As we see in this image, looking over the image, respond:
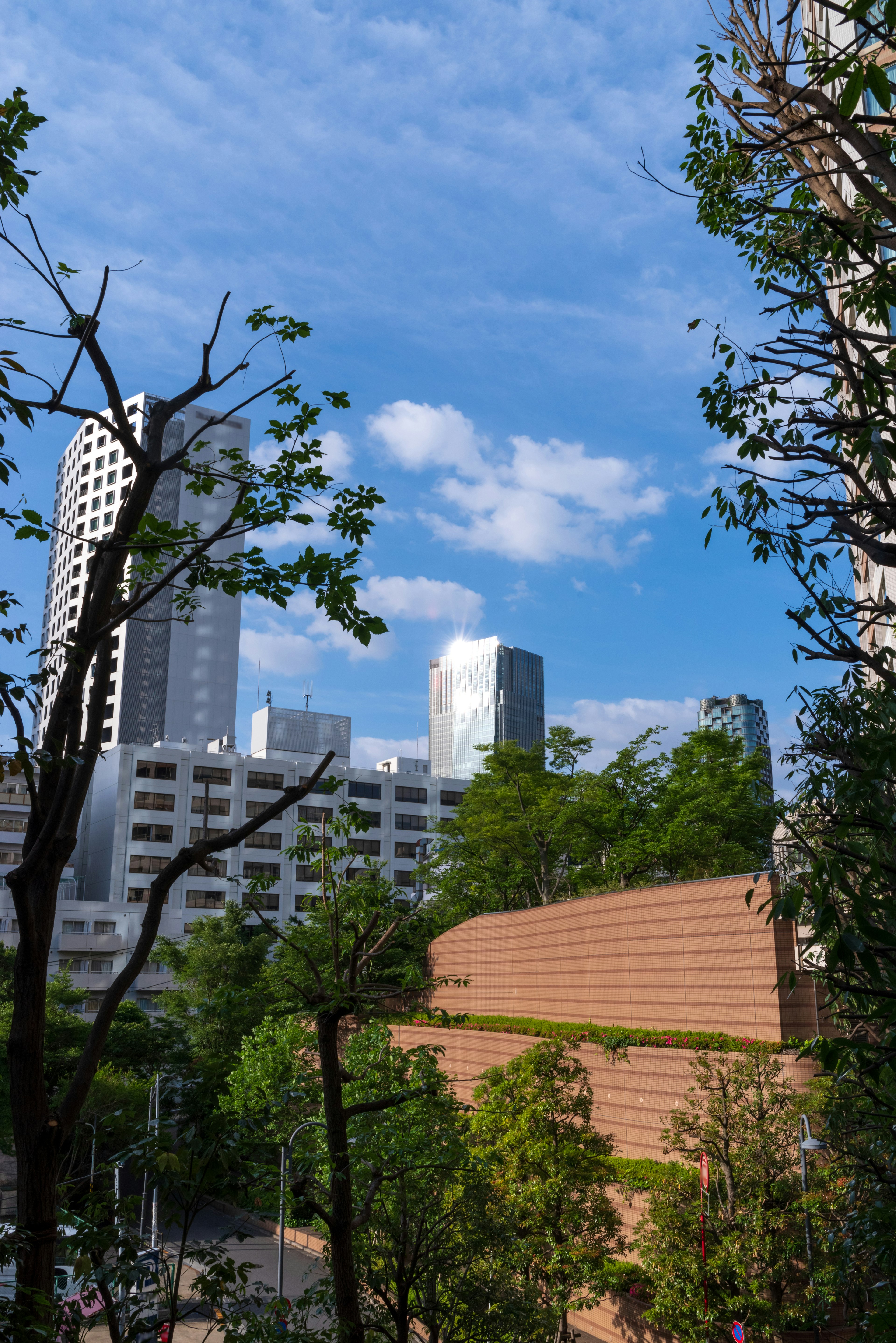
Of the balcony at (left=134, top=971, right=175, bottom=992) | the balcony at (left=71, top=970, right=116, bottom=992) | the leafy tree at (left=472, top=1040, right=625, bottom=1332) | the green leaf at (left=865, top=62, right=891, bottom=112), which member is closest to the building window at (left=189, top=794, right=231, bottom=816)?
the balcony at (left=134, top=971, right=175, bottom=992)

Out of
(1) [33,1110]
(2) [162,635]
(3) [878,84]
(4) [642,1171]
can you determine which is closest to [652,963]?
(4) [642,1171]

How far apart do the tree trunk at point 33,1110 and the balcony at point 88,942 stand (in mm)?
49511

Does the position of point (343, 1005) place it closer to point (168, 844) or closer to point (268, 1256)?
point (268, 1256)

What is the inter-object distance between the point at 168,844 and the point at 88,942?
7.45 metres

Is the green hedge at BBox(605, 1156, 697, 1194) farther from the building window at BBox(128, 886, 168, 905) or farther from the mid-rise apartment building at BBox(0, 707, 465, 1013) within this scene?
the building window at BBox(128, 886, 168, 905)

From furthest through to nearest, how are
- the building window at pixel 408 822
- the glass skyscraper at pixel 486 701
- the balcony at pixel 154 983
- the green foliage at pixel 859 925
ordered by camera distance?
1. the glass skyscraper at pixel 486 701
2. the building window at pixel 408 822
3. the balcony at pixel 154 983
4. the green foliage at pixel 859 925

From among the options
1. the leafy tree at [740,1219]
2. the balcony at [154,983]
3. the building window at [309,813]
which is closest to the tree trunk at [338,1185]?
the leafy tree at [740,1219]

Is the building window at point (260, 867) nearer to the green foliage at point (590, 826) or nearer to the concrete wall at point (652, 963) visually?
the green foliage at point (590, 826)

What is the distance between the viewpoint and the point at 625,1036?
20281 millimetres

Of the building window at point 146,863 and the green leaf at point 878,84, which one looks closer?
the green leaf at point 878,84

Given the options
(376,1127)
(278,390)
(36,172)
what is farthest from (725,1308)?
(36,172)

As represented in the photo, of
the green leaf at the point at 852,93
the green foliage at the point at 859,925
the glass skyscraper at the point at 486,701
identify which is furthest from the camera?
the glass skyscraper at the point at 486,701

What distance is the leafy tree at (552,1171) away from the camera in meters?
15.5

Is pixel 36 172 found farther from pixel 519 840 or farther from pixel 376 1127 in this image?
pixel 519 840
